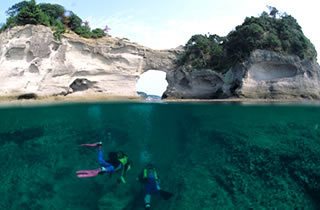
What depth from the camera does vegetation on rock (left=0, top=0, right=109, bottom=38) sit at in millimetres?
21344

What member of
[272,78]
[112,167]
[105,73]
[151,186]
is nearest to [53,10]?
[105,73]

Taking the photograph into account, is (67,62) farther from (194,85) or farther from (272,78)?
(272,78)

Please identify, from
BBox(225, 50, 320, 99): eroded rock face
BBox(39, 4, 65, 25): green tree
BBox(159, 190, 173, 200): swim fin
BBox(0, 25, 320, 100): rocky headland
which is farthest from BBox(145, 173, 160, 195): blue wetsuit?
BBox(39, 4, 65, 25): green tree

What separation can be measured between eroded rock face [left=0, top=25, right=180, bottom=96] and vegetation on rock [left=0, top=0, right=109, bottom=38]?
977 mm

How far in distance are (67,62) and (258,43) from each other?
20.8 meters

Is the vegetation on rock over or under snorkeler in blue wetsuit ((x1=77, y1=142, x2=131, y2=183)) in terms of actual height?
over

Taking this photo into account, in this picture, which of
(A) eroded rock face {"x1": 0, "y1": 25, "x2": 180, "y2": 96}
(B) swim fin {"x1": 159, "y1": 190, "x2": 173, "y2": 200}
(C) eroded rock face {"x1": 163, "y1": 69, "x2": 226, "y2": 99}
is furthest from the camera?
(C) eroded rock face {"x1": 163, "y1": 69, "x2": 226, "y2": 99}

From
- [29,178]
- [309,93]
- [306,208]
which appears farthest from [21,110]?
[309,93]

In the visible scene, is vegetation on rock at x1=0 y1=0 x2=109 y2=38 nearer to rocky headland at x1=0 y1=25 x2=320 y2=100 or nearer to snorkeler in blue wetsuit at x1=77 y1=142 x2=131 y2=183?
rocky headland at x1=0 y1=25 x2=320 y2=100

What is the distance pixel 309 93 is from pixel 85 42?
2506 cm

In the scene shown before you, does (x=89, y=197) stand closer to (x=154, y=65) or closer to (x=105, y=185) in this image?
(x=105, y=185)

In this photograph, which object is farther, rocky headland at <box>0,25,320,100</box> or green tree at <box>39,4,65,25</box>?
green tree at <box>39,4,65,25</box>

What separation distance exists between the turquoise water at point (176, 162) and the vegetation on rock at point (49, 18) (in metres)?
13.9

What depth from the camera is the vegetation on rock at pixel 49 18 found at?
2134 centimetres
